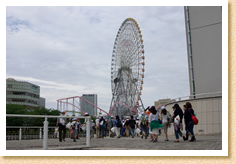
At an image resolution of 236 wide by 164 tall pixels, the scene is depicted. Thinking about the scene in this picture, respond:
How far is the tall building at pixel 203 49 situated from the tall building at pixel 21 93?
60062mm

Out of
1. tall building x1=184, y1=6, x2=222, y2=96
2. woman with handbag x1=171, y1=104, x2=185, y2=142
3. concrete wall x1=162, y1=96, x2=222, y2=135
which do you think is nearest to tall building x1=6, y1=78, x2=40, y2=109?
tall building x1=184, y1=6, x2=222, y2=96

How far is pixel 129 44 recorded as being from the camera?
136 feet

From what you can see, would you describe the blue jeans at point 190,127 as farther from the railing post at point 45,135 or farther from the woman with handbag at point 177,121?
the railing post at point 45,135

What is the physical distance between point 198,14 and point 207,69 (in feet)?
19.1

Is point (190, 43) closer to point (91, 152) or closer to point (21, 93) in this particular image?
point (91, 152)

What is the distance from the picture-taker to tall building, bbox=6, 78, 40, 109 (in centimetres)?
7256

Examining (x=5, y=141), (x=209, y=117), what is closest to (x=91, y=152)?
(x=5, y=141)

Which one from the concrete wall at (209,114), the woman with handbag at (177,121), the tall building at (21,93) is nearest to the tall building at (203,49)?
the concrete wall at (209,114)

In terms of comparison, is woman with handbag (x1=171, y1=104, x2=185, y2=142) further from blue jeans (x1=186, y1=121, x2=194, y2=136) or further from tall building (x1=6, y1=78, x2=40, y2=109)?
tall building (x1=6, y1=78, x2=40, y2=109)

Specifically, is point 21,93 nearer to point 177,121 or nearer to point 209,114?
point 209,114

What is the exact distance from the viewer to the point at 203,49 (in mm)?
23234

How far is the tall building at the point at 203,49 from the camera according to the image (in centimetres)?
2133

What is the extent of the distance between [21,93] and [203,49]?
65.5 m

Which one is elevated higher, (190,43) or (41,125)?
(190,43)
